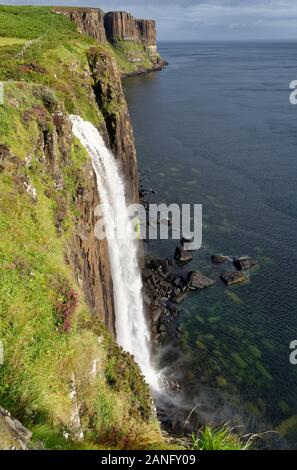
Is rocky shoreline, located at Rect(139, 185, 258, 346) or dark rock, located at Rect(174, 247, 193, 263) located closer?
rocky shoreline, located at Rect(139, 185, 258, 346)

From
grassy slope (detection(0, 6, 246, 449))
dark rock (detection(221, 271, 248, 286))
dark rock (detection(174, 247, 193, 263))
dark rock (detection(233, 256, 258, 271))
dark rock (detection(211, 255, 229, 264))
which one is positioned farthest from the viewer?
dark rock (detection(174, 247, 193, 263))

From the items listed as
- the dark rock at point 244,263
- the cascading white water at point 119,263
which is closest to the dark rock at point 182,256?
the dark rock at point 244,263

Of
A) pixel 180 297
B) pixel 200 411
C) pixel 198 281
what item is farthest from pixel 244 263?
pixel 200 411

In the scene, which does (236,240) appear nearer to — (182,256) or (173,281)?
(182,256)

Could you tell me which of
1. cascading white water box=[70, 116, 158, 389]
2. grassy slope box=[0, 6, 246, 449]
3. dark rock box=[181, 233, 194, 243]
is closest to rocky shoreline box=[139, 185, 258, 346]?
dark rock box=[181, 233, 194, 243]

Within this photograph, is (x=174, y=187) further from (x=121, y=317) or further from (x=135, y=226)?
(x=121, y=317)

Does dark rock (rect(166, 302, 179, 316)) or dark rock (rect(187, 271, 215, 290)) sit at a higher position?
dark rock (rect(187, 271, 215, 290))

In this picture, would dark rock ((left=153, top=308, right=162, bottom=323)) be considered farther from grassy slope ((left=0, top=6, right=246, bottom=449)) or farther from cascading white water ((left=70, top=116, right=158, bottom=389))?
grassy slope ((left=0, top=6, right=246, bottom=449))
